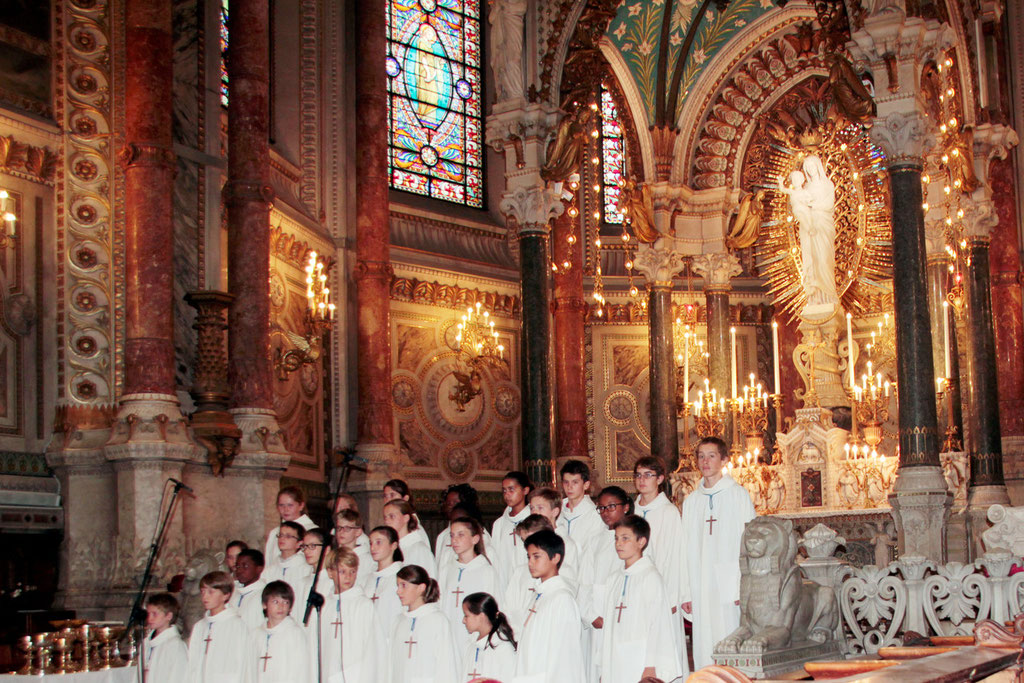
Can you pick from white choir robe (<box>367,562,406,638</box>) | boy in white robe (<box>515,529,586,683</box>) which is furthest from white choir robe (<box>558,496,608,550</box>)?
boy in white robe (<box>515,529,586,683</box>)

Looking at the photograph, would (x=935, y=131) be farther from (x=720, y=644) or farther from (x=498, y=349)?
(x=720, y=644)

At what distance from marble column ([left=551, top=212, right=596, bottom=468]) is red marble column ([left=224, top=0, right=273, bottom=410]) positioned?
610 cm

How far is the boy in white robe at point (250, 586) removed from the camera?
10.1 m

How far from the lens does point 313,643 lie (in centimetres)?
973

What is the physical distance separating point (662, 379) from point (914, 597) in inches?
379

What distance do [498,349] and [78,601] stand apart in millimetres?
8873

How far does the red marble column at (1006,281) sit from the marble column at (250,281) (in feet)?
34.3

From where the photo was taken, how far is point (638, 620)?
797 cm

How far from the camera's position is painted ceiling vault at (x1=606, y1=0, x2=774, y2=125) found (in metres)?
19.8

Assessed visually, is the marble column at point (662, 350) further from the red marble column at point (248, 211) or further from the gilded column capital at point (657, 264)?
the red marble column at point (248, 211)

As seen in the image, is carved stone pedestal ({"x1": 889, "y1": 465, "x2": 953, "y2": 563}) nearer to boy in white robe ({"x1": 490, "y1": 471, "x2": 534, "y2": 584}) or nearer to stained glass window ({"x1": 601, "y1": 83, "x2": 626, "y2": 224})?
boy in white robe ({"x1": 490, "y1": 471, "x2": 534, "y2": 584})

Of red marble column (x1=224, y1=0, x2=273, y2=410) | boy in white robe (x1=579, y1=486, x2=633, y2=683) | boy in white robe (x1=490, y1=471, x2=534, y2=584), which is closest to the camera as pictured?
boy in white robe (x1=579, y1=486, x2=633, y2=683)

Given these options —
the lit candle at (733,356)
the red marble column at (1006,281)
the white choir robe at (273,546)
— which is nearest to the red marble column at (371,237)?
the white choir robe at (273,546)

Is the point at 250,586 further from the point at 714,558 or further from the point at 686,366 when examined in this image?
the point at 686,366
